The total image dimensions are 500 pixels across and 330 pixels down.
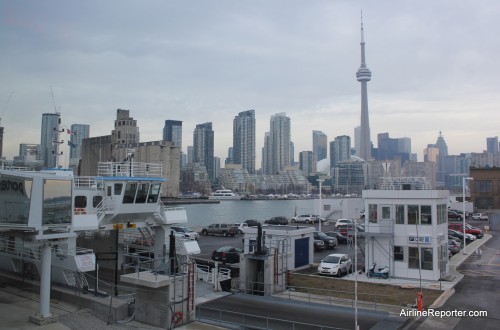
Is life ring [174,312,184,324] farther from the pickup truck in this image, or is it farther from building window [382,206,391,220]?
the pickup truck

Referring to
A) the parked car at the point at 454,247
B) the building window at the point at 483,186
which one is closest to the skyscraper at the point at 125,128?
the building window at the point at 483,186

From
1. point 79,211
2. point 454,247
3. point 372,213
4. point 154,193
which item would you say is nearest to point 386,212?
point 372,213

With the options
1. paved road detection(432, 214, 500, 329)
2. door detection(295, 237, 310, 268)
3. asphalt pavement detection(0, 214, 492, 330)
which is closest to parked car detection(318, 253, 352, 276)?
door detection(295, 237, 310, 268)

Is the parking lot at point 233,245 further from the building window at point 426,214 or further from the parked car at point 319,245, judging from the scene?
the building window at point 426,214

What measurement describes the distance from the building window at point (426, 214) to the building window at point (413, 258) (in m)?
1.62

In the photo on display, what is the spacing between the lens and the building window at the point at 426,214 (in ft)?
82.8

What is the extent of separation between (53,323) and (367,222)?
17.5 metres

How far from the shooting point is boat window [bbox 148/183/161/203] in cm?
2681

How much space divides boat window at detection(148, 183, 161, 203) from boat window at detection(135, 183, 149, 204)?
0.37 m

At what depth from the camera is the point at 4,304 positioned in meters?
19.6

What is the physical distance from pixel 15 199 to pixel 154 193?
10.4 metres

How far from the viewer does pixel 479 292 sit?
2234 centimetres

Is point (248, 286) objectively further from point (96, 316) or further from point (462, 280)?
point (462, 280)

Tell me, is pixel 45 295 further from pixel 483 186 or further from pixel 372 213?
pixel 483 186
